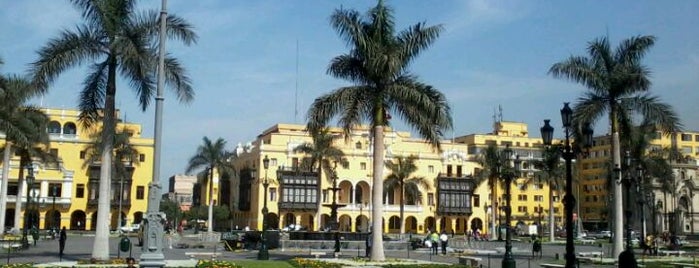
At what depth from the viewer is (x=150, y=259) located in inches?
688

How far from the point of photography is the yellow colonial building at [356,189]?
308 ft

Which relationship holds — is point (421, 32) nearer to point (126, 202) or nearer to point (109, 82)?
point (109, 82)

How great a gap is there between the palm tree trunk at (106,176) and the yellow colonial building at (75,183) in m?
60.2

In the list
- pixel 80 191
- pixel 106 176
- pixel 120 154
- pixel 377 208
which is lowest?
pixel 377 208

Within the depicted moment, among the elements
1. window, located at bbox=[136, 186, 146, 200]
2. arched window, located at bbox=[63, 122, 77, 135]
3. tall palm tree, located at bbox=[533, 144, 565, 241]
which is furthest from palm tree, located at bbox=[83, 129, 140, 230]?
tall palm tree, located at bbox=[533, 144, 565, 241]

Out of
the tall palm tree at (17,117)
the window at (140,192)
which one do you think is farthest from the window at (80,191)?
the tall palm tree at (17,117)

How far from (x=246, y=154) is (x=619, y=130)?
75.8 meters

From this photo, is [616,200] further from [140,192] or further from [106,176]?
[140,192]

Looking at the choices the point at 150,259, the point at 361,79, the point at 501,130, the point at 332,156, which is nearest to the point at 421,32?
the point at 361,79

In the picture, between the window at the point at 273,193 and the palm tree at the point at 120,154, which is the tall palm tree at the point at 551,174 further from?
the palm tree at the point at 120,154

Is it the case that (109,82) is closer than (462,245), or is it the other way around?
(109,82)

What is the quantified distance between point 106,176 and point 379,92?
10.9 m

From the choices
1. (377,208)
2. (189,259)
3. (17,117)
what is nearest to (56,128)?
(17,117)

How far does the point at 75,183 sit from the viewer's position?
90.2m
